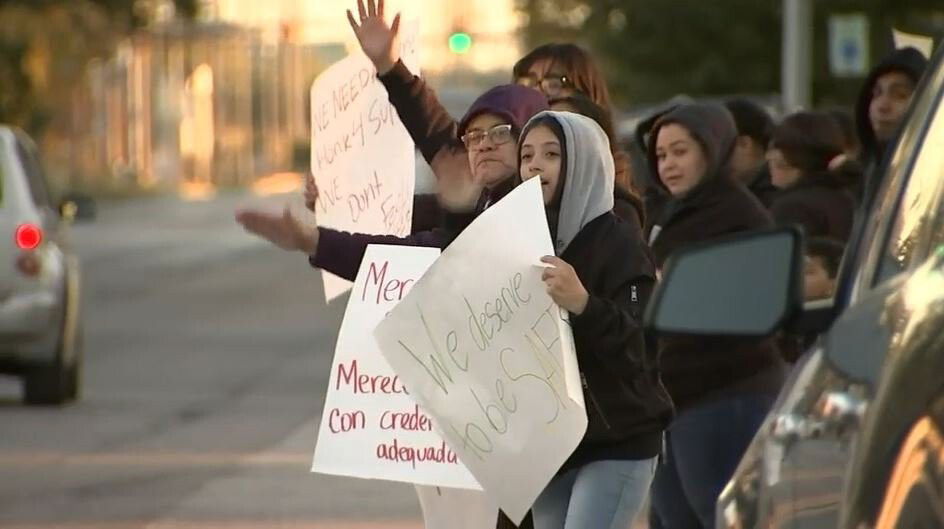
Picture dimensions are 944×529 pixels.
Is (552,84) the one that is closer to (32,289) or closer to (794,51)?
(32,289)

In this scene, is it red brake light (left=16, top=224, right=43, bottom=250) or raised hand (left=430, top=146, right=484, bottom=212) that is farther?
red brake light (left=16, top=224, right=43, bottom=250)

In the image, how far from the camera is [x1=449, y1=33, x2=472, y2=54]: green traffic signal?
1155 inches

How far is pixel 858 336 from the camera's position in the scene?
3.44m

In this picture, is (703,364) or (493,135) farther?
(703,364)

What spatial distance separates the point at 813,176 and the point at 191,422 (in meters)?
7.08

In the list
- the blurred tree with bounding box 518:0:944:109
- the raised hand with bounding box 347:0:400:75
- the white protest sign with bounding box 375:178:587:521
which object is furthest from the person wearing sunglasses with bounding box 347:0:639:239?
the blurred tree with bounding box 518:0:944:109

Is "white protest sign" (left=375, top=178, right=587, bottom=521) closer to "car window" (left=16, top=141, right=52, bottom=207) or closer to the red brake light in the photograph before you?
the red brake light

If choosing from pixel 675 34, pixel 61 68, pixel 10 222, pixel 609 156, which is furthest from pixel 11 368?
pixel 61 68

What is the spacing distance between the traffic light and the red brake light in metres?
13.8

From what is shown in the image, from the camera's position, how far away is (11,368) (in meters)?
16.2

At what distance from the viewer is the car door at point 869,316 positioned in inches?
133

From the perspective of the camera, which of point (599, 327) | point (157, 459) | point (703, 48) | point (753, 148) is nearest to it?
point (599, 327)

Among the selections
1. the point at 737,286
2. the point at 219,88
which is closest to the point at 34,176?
the point at 737,286

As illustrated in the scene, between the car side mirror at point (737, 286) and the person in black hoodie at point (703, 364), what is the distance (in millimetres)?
3437
